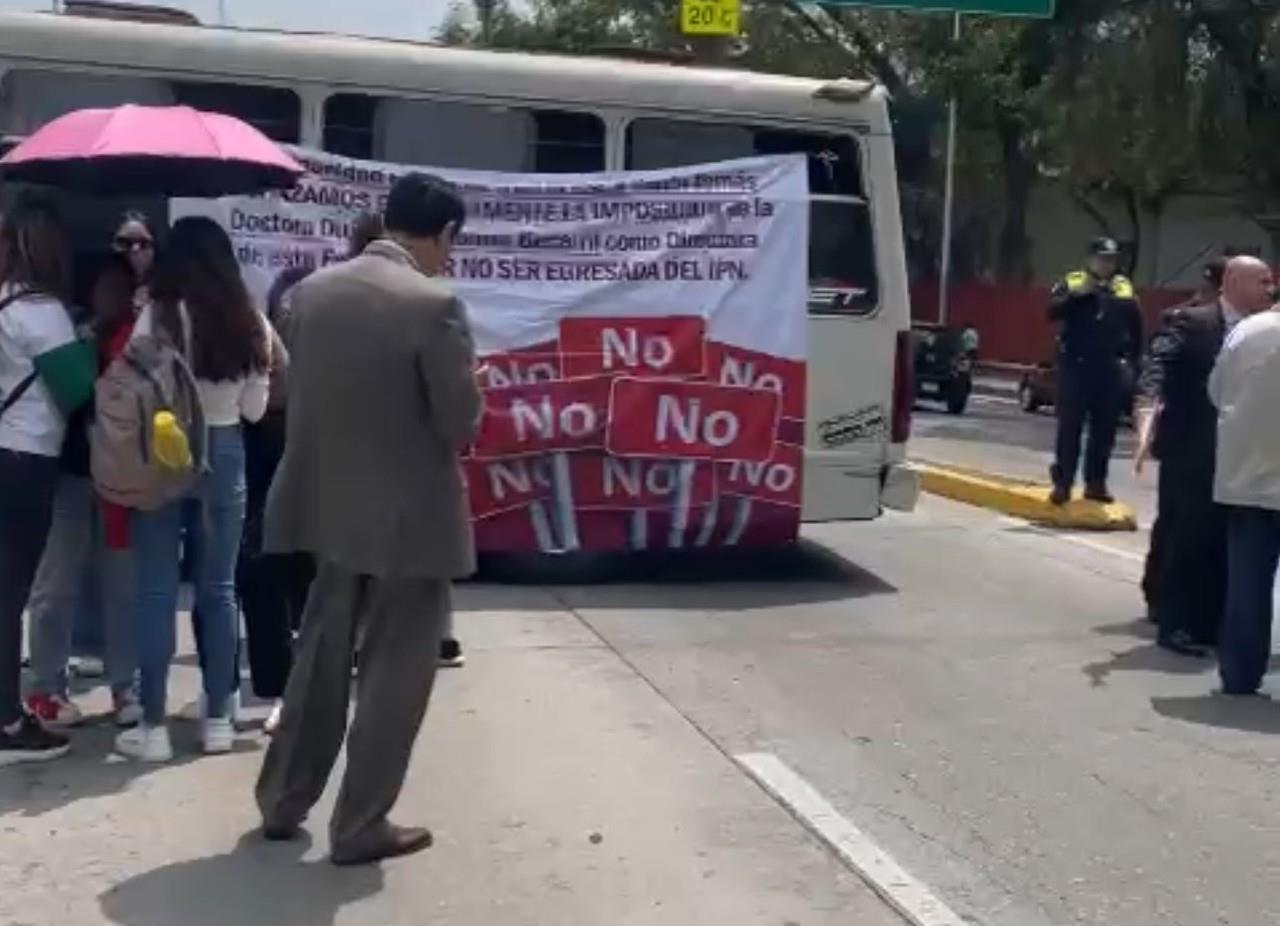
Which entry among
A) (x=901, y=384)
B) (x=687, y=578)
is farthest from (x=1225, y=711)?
(x=687, y=578)

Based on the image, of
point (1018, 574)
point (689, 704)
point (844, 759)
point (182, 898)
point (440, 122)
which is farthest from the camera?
point (1018, 574)

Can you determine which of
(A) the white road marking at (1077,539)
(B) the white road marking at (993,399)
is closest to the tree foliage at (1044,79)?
(A) the white road marking at (1077,539)

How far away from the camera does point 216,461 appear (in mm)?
7219

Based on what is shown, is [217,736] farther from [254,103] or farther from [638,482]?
[254,103]

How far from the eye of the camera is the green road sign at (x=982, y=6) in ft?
62.2

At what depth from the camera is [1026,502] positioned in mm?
14805

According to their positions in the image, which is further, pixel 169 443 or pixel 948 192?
pixel 948 192

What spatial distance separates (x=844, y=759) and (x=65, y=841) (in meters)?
2.72

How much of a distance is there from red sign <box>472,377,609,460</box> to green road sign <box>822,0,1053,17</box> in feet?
29.3

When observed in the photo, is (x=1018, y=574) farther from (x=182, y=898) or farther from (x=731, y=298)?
(x=182, y=898)

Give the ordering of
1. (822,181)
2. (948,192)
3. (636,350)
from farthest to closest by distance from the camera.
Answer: (948,192) → (822,181) → (636,350)

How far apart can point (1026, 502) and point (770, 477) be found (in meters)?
4.08

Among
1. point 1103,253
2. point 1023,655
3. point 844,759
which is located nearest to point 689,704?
point 844,759

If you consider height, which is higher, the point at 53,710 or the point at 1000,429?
the point at 53,710
